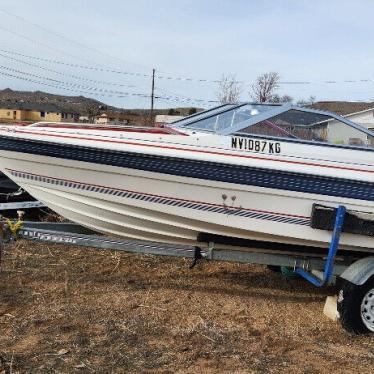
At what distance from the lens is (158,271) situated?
5.43 m

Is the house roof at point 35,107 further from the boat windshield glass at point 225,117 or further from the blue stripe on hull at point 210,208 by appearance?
the blue stripe on hull at point 210,208

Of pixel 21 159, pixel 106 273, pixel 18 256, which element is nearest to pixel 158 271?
pixel 106 273

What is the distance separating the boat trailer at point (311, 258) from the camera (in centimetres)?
412

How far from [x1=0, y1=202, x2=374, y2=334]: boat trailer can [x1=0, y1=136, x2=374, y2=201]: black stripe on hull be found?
24cm

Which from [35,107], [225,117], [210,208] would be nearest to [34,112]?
[35,107]

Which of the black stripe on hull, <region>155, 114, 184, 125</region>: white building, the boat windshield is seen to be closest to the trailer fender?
the black stripe on hull

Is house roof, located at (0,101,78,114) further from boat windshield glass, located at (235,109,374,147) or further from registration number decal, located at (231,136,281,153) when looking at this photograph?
registration number decal, located at (231,136,281,153)

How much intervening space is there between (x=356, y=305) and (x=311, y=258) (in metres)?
0.59

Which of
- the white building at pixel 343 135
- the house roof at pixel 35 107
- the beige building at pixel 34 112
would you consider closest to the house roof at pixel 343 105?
the beige building at pixel 34 112

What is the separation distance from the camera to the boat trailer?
412 cm

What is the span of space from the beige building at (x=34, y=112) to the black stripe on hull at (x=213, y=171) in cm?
7049

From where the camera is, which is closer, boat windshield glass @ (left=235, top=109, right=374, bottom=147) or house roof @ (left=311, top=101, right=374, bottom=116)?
boat windshield glass @ (left=235, top=109, right=374, bottom=147)

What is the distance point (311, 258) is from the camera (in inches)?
178

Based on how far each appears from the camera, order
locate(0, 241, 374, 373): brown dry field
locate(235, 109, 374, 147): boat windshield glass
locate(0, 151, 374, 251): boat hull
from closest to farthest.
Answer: locate(0, 241, 374, 373): brown dry field < locate(0, 151, 374, 251): boat hull < locate(235, 109, 374, 147): boat windshield glass
